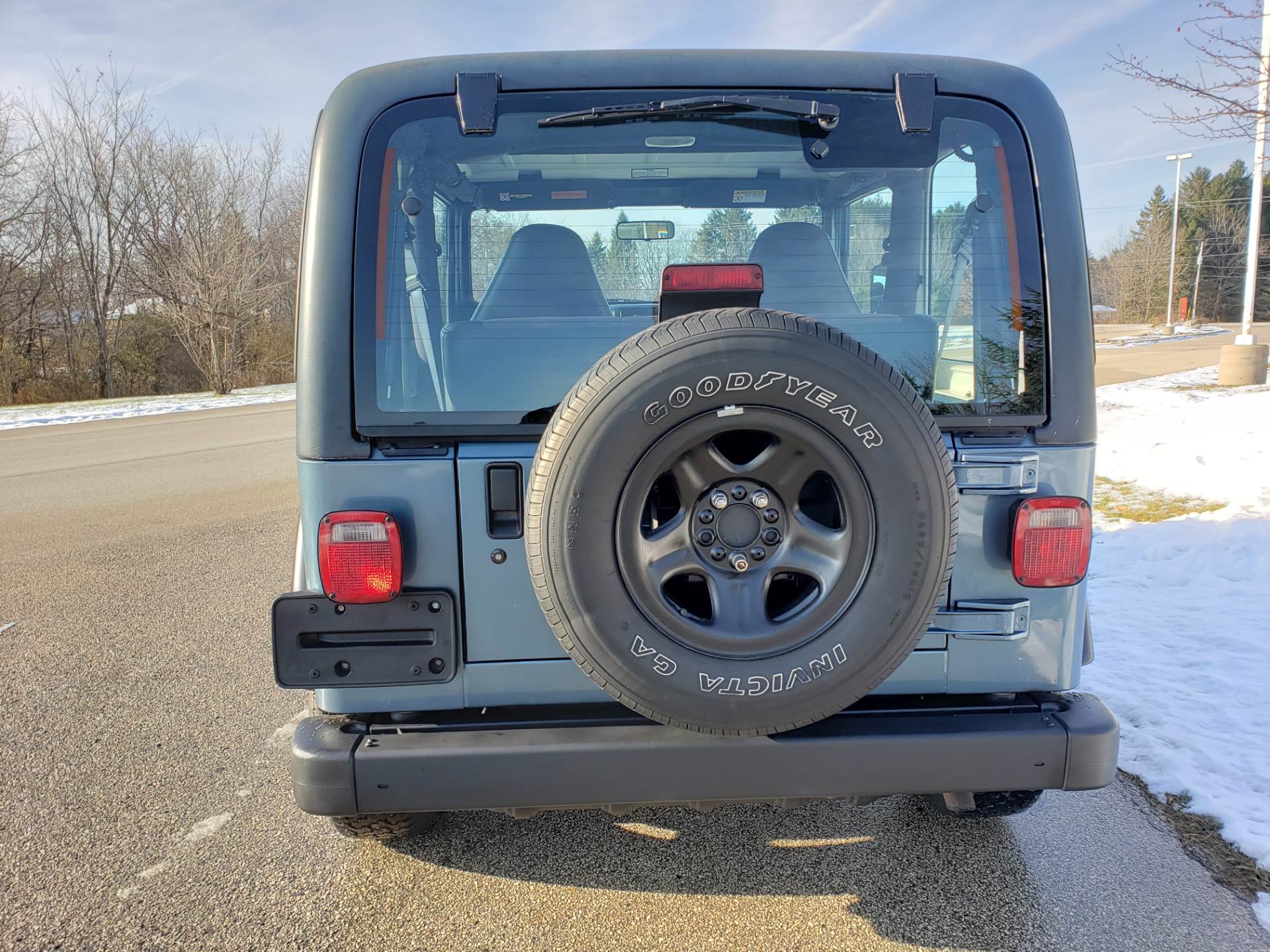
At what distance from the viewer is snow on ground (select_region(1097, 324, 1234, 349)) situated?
35.8 metres

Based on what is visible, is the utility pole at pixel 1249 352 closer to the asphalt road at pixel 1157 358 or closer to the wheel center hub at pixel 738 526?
the asphalt road at pixel 1157 358

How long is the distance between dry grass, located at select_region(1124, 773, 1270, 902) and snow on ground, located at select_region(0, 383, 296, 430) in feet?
62.9

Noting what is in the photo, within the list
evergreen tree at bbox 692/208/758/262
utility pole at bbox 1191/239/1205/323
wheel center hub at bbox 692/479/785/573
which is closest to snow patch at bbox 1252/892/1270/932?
wheel center hub at bbox 692/479/785/573

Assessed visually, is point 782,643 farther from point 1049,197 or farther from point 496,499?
point 1049,197

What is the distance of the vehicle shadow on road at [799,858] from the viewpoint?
223cm

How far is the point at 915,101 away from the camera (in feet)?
6.72

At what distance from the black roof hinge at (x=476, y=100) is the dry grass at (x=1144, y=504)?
5.51 m

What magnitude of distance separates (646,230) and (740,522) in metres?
0.92

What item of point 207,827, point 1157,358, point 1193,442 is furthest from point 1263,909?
point 1157,358

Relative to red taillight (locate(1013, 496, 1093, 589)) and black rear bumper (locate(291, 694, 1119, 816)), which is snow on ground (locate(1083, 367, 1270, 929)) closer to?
black rear bumper (locate(291, 694, 1119, 816))

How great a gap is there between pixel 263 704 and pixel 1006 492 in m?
3.16

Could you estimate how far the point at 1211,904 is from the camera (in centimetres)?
221

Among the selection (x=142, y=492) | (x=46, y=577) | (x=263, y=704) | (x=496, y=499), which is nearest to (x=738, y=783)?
(x=496, y=499)

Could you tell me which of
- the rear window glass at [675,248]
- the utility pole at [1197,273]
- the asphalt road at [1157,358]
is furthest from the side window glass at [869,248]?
the utility pole at [1197,273]
